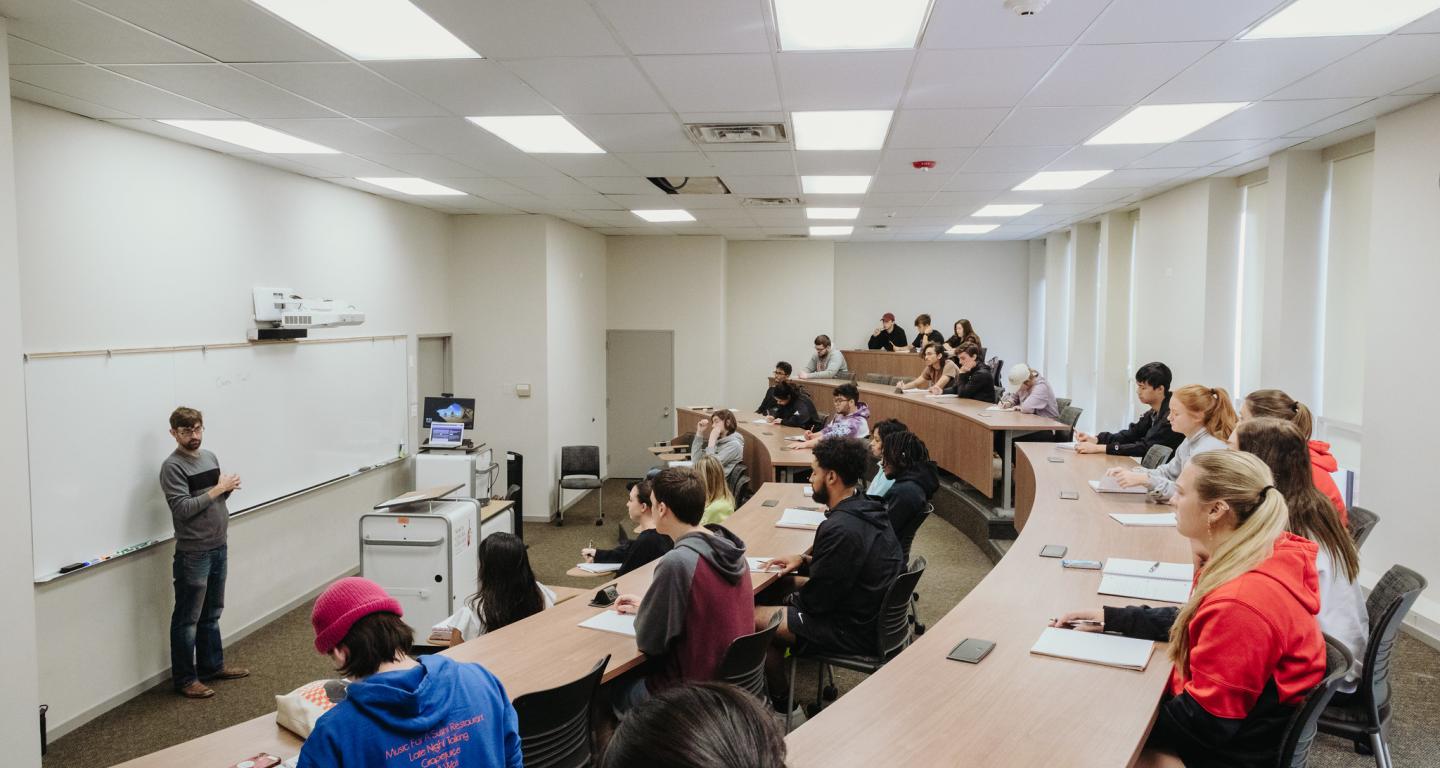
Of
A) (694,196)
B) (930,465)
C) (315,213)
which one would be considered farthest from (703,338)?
(930,465)

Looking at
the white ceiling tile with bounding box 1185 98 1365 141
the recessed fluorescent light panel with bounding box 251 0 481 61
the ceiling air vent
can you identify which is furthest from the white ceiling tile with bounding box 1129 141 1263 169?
the recessed fluorescent light panel with bounding box 251 0 481 61

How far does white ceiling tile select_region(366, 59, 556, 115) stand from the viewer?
375 centimetres

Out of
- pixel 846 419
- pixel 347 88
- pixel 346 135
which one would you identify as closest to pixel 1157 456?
pixel 846 419

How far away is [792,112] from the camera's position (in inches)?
182

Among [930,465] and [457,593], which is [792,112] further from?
[457,593]

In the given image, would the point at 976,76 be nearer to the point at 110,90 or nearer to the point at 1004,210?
the point at 110,90

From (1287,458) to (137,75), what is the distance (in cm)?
490

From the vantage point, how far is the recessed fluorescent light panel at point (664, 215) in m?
8.98

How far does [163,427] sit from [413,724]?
428cm

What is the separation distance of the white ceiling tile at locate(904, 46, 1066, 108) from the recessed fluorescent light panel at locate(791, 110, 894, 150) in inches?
16.2

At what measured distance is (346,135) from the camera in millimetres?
5102

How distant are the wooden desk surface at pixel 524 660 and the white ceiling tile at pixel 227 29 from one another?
245 cm

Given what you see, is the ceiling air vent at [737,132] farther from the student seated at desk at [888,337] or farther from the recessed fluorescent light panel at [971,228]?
the student seated at desk at [888,337]

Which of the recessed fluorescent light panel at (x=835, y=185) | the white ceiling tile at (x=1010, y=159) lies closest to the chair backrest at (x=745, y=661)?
the white ceiling tile at (x=1010, y=159)
